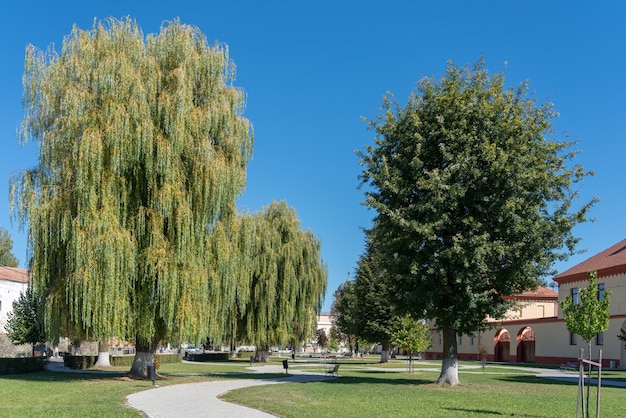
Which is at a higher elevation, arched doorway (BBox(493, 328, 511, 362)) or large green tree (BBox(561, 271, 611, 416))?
large green tree (BBox(561, 271, 611, 416))

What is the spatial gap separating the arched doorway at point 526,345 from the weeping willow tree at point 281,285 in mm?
26813

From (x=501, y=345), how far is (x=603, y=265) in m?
20.6

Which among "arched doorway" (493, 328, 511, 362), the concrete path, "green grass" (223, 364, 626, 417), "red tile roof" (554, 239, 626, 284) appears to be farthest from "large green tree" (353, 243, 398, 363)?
the concrete path

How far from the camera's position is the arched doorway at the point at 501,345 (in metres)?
64.2

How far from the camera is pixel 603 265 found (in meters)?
46.9

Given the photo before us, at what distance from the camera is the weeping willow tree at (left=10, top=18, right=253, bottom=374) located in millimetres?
21125

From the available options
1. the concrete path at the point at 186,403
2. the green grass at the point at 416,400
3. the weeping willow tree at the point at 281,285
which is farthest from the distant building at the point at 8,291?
the green grass at the point at 416,400

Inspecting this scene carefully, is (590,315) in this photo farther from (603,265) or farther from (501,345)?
(501,345)

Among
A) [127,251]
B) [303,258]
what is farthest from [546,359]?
[127,251]

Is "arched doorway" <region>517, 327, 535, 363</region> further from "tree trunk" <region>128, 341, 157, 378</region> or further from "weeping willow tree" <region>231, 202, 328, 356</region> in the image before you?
"tree trunk" <region>128, 341, 157, 378</region>

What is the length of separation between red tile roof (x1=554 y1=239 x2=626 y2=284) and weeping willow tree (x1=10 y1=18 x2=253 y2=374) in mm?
32001

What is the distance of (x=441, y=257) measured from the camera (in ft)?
75.0

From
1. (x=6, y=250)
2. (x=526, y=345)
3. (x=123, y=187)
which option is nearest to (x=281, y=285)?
(x=123, y=187)

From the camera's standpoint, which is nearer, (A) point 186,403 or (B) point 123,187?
(A) point 186,403
